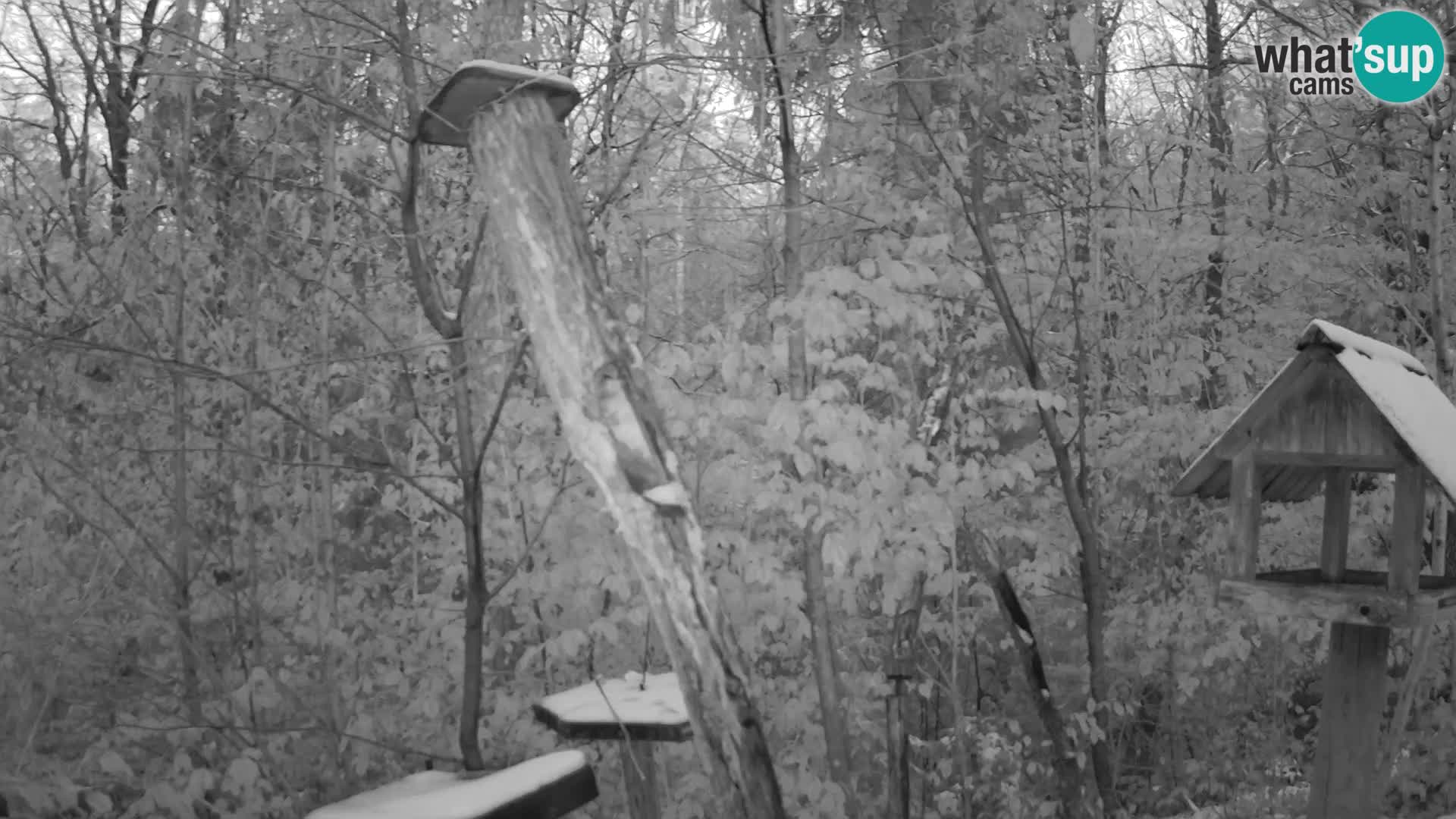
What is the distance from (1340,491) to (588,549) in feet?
12.4

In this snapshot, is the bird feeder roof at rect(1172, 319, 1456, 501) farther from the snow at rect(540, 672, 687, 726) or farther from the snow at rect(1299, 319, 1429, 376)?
the snow at rect(540, 672, 687, 726)

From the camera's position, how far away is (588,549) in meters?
6.24

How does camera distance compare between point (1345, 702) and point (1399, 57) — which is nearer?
point (1345, 702)

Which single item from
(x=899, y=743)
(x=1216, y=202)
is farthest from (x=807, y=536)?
(x=1216, y=202)

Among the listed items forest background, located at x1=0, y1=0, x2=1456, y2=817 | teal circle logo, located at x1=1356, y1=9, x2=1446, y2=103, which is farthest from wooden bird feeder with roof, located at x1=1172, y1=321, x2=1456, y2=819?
teal circle logo, located at x1=1356, y1=9, x2=1446, y2=103

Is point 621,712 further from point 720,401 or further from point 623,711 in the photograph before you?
point 720,401

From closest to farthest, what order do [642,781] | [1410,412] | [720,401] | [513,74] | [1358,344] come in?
[513,74], [1410,412], [1358,344], [642,781], [720,401]

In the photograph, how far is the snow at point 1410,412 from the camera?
13.3 ft

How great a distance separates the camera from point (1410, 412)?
165 inches

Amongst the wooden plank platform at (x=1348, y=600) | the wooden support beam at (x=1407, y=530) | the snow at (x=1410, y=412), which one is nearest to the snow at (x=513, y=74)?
the snow at (x=1410, y=412)

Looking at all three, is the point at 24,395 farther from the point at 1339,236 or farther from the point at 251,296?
the point at 1339,236

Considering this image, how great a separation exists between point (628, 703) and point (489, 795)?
0.98 m

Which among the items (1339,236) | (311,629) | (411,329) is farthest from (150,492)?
(1339,236)

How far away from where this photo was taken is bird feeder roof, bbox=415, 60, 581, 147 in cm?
298
